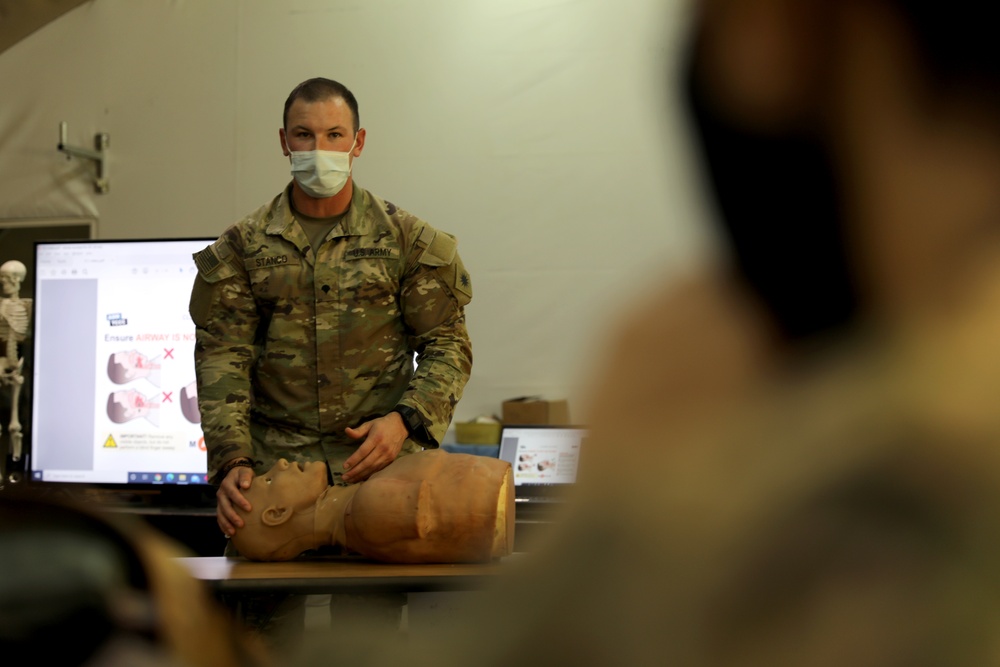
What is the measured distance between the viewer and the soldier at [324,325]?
257 centimetres

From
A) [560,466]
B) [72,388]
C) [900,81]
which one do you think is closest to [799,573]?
[900,81]

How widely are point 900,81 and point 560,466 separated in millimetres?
3946

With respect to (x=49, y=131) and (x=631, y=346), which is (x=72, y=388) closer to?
(x=49, y=131)

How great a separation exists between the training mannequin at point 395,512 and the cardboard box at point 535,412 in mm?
2766

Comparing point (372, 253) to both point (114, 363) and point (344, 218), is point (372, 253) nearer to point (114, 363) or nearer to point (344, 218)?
point (344, 218)

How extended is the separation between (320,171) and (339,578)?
45.4 inches

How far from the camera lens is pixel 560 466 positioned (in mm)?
4176

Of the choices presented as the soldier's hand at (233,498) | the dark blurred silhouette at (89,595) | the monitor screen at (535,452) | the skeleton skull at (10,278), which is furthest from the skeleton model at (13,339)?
the dark blurred silhouette at (89,595)

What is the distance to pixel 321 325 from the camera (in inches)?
101

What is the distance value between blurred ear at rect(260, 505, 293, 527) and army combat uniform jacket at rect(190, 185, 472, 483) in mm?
342

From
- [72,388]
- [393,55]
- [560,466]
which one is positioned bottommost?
[560,466]

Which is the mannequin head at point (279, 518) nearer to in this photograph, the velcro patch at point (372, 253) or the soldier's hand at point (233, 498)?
the soldier's hand at point (233, 498)

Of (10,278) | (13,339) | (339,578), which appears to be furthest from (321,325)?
(10,278)

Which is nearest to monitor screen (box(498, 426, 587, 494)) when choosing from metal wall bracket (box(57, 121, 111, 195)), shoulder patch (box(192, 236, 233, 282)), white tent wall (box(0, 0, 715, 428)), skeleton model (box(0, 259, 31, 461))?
white tent wall (box(0, 0, 715, 428))
